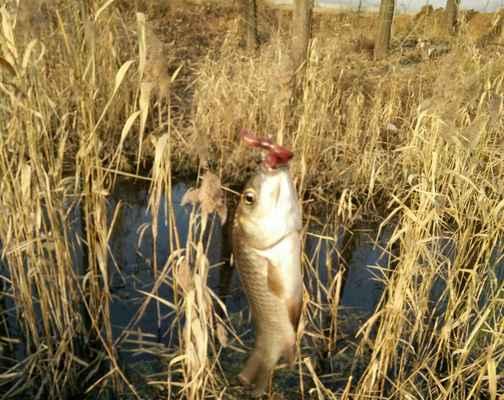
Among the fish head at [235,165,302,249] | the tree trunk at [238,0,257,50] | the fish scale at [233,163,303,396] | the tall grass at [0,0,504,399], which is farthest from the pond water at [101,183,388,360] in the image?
the tree trunk at [238,0,257,50]

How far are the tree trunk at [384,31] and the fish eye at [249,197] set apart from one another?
327 inches

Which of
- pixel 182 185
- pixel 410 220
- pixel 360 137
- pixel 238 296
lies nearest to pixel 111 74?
pixel 182 185

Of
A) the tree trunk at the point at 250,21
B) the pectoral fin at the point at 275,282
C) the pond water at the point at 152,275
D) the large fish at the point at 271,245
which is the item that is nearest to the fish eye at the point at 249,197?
the large fish at the point at 271,245

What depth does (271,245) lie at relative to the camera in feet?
4.08

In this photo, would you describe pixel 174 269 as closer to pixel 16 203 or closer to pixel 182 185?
pixel 16 203

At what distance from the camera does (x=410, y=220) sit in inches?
81.4

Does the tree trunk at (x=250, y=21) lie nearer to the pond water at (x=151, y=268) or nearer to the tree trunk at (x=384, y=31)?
the tree trunk at (x=384, y=31)

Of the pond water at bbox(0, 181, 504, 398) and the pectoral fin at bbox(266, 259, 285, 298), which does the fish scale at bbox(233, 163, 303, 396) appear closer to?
the pectoral fin at bbox(266, 259, 285, 298)

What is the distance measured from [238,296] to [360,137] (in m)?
2.44

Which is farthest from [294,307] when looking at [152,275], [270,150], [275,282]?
[152,275]

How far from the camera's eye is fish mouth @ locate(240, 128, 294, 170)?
1.05 metres

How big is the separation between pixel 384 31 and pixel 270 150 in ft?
28.1

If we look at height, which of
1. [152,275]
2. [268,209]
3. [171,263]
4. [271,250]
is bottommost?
[152,275]

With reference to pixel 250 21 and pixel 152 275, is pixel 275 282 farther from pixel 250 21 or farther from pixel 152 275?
pixel 250 21
